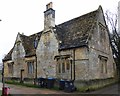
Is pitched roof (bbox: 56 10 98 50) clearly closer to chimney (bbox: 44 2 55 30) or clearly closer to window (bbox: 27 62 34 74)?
chimney (bbox: 44 2 55 30)

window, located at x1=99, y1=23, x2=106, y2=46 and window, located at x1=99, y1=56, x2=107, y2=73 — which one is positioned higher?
window, located at x1=99, y1=23, x2=106, y2=46

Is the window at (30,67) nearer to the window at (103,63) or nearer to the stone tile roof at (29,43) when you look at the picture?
the stone tile roof at (29,43)

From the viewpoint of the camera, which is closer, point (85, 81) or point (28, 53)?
point (85, 81)

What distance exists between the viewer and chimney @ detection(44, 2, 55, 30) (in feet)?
91.5

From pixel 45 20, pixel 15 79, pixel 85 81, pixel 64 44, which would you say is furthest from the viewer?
pixel 15 79

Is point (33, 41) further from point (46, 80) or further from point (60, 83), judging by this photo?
point (60, 83)

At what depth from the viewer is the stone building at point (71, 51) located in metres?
23.5

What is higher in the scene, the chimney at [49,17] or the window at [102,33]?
the chimney at [49,17]

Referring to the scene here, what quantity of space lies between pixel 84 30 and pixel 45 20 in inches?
240

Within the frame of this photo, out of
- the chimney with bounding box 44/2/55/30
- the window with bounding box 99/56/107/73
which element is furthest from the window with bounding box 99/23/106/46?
the chimney with bounding box 44/2/55/30

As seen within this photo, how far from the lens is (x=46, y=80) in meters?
26.1

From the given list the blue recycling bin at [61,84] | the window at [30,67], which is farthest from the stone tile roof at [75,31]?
the blue recycling bin at [61,84]

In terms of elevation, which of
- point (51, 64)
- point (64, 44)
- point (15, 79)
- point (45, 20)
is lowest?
point (15, 79)

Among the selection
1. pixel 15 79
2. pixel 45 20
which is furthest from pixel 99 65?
pixel 15 79
